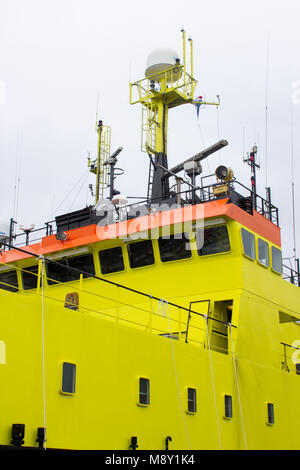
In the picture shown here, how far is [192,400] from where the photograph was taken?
12828 mm

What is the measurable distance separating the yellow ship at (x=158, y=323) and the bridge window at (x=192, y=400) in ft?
0.07

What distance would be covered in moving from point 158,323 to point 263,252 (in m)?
3.77

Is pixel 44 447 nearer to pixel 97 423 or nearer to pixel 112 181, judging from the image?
pixel 97 423

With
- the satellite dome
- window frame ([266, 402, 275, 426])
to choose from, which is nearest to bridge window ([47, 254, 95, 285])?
window frame ([266, 402, 275, 426])

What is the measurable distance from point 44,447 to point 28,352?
1.46 meters

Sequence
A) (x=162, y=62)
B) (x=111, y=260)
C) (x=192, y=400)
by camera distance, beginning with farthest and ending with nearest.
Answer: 1. (x=162, y=62)
2. (x=111, y=260)
3. (x=192, y=400)

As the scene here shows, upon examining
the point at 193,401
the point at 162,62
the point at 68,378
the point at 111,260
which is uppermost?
the point at 162,62

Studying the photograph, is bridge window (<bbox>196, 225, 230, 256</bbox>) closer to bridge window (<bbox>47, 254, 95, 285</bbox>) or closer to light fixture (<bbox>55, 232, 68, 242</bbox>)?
bridge window (<bbox>47, 254, 95, 285</bbox>)

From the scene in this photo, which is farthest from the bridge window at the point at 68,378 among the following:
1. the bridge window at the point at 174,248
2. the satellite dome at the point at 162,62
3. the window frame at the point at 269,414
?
the satellite dome at the point at 162,62

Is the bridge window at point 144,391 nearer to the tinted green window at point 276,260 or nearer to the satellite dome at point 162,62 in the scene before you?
the tinted green window at point 276,260

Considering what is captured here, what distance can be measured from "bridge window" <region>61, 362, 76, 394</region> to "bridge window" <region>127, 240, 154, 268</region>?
6209 mm

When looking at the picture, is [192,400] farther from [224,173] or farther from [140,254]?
[224,173]

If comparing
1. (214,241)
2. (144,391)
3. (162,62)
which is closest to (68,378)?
(144,391)
